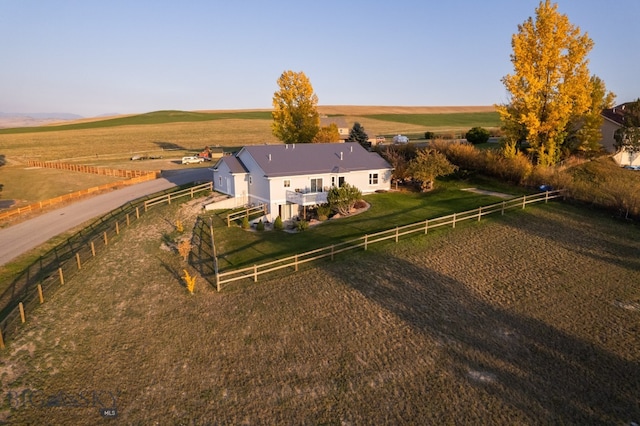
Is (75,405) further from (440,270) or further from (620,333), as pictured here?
(620,333)

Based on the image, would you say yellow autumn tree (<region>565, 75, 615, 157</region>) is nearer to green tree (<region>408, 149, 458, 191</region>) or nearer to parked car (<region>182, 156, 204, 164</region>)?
green tree (<region>408, 149, 458, 191</region>)

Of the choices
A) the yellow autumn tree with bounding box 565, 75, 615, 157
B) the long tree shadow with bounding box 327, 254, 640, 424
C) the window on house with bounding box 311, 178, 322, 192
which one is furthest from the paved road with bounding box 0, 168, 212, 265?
the yellow autumn tree with bounding box 565, 75, 615, 157

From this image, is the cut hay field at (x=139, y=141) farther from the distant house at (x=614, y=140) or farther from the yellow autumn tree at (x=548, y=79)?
the distant house at (x=614, y=140)

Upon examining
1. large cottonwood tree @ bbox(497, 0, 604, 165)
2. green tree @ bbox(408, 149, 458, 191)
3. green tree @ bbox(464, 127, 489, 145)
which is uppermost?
large cottonwood tree @ bbox(497, 0, 604, 165)

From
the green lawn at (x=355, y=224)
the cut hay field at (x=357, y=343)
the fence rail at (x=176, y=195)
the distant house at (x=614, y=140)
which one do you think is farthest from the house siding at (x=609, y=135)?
the fence rail at (x=176, y=195)

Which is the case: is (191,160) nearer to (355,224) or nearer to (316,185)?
A: (316,185)

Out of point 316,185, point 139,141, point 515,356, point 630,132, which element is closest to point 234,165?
point 316,185
